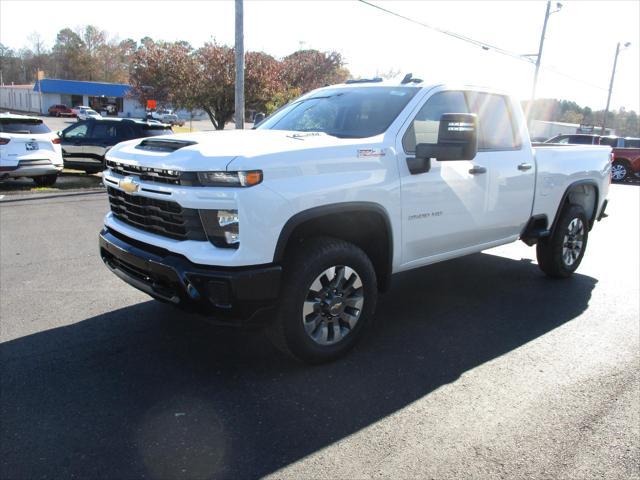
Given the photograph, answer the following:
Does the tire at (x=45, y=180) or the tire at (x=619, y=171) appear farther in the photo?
the tire at (x=619, y=171)

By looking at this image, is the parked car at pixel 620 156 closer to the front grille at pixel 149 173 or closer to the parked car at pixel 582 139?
the parked car at pixel 582 139

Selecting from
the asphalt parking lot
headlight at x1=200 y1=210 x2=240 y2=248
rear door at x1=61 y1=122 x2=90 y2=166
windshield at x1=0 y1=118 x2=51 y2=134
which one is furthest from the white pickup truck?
rear door at x1=61 y1=122 x2=90 y2=166

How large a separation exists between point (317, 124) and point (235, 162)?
1548 millimetres

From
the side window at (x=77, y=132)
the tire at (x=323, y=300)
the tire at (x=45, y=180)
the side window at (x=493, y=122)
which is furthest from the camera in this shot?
the side window at (x=77, y=132)

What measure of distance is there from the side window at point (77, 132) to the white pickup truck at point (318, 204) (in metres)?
11.3

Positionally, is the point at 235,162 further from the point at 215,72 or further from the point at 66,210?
the point at 215,72

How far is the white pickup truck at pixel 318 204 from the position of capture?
3.19m

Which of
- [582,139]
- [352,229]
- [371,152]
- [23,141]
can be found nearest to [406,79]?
[371,152]

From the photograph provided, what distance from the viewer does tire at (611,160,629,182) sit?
20.4 metres

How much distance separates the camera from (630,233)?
373 inches

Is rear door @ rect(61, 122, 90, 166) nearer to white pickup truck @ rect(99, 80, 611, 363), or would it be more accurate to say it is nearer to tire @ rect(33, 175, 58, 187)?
tire @ rect(33, 175, 58, 187)

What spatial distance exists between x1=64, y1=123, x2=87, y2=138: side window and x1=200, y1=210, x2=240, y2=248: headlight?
1289 centimetres

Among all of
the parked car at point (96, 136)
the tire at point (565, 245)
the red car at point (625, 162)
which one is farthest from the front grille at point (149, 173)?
the red car at point (625, 162)

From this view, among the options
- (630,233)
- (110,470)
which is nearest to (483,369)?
(110,470)
